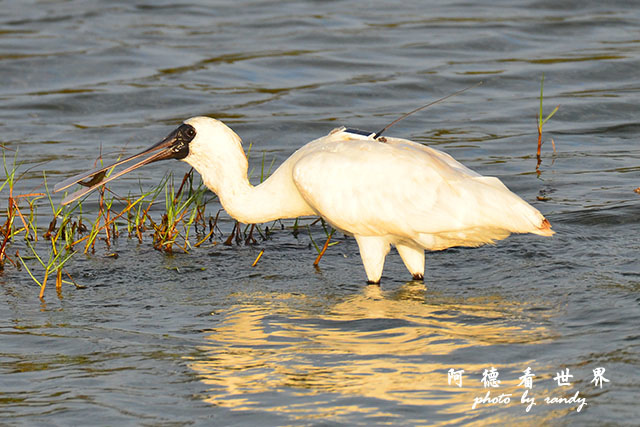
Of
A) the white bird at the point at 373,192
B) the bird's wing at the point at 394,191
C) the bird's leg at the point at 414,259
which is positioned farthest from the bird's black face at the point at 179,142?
the bird's leg at the point at 414,259

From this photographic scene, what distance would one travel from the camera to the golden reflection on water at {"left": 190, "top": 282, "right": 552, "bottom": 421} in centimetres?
533

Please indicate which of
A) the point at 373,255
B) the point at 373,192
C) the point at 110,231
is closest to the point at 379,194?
the point at 373,192

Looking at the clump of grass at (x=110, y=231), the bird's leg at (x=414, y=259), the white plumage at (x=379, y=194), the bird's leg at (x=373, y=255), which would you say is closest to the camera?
the white plumage at (x=379, y=194)

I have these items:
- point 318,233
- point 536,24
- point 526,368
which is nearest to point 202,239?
point 318,233

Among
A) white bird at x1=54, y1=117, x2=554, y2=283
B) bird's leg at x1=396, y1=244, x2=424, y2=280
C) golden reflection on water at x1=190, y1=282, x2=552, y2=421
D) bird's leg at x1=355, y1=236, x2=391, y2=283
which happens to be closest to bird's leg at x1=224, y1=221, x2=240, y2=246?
white bird at x1=54, y1=117, x2=554, y2=283

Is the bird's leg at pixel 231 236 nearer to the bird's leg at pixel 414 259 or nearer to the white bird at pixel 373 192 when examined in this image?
the white bird at pixel 373 192

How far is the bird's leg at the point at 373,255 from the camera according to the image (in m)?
7.44

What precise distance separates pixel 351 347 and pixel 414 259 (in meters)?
1.59

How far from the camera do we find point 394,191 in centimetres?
719

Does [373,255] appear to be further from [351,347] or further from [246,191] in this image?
[351,347]

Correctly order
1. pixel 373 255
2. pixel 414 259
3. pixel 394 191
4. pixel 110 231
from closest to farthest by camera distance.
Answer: pixel 394 191
pixel 373 255
pixel 414 259
pixel 110 231

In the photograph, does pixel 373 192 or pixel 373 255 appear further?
pixel 373 255

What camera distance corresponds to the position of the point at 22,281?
25.4 ft

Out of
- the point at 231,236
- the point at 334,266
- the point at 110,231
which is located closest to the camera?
the point at 334,266
